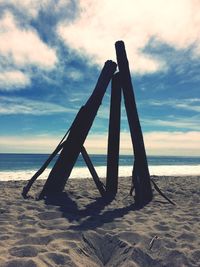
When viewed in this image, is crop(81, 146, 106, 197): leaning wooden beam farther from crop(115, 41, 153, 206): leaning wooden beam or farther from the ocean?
the ocean

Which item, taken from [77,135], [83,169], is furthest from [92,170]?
[83,169]

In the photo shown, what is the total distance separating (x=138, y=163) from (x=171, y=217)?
1.74m

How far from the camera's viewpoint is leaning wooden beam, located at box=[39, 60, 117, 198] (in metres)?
7.67

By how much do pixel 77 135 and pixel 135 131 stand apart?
137 centimetres

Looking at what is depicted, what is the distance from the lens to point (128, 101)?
7594 mm

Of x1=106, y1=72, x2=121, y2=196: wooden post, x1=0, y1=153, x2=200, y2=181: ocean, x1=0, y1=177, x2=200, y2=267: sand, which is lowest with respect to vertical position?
x1=0, y1=177, x2=200, y2=267: sand

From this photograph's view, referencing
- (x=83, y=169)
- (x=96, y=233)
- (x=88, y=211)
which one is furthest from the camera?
(x=83, y=169)

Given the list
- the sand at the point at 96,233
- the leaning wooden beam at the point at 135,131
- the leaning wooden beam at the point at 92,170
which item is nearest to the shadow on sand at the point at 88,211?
the sand at the point at 96,233

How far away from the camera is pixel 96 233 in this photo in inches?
185

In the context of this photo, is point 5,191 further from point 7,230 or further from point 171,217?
point 171,217

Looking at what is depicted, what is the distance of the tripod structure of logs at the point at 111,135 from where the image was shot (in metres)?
7.52

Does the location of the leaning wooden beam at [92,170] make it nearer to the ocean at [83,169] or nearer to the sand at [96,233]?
the sand at [96,233]

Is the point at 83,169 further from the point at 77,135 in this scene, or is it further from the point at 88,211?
the point at 88,211

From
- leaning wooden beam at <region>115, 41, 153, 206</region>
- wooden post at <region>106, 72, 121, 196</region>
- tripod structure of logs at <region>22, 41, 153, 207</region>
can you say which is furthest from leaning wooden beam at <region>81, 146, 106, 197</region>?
leaning wooden beam at <region>115, 41, 153, 206</region>
